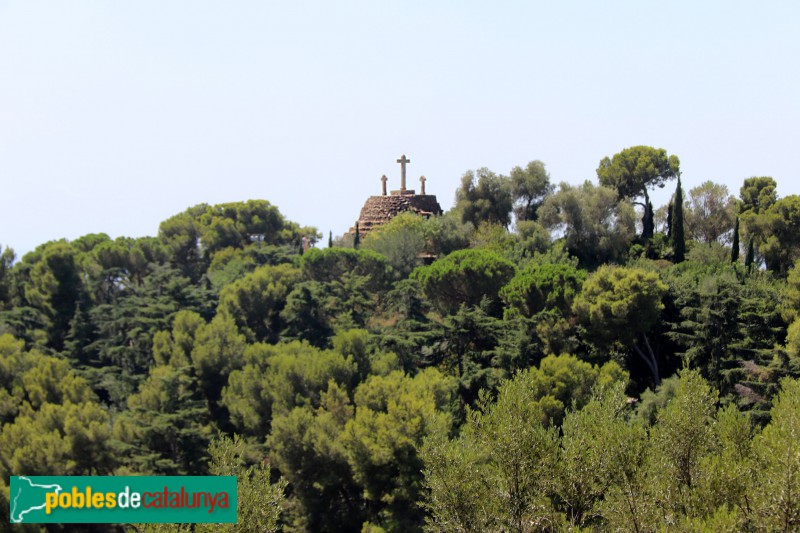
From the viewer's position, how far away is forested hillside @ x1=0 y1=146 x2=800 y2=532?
22.0 m

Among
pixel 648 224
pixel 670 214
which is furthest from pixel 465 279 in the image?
pixel 670 214

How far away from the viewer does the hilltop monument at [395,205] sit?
5729cm

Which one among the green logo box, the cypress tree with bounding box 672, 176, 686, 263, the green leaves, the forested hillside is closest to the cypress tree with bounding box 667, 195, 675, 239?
the forested hillside

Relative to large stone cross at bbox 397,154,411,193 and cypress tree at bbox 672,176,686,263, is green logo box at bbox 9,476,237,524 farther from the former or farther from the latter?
large stone cross at bbox 397,154,411,193

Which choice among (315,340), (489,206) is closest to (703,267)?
(489,206)

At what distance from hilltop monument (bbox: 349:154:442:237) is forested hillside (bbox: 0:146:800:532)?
7.55 ft

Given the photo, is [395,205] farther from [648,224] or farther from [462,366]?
[462,366]

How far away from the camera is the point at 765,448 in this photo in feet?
70.5

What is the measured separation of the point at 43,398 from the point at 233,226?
2383cm

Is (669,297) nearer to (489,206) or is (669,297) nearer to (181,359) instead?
(489,206)

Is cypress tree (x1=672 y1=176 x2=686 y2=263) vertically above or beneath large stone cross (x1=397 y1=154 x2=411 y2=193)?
beneath

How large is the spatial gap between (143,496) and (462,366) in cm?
1671

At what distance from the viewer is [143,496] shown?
22594mm

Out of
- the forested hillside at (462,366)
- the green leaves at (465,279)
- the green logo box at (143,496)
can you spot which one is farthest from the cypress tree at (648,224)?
the green logo box at (143,496)
